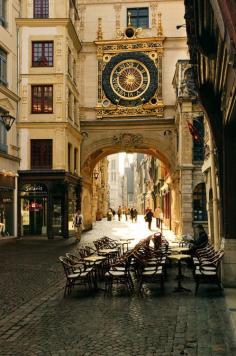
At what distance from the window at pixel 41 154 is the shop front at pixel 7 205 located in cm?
203

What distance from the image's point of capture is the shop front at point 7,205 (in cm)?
2914

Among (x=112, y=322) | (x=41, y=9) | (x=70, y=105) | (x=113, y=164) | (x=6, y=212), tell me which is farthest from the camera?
(x=113, y=164)

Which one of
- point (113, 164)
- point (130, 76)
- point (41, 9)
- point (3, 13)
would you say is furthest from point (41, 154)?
point (113, 164)

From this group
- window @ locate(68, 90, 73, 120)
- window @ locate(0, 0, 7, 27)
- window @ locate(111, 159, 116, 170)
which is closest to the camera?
window @ locate(0, 0, 7, 27)

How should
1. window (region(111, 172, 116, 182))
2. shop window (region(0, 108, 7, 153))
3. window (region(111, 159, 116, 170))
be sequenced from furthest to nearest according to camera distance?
window (region(111, 159, 116, 170)) → window (region(111, 172, 116, 182)) → shop window (region(0, 108, 7, 153))

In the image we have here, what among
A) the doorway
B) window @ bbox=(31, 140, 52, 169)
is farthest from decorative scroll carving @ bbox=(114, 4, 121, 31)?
the doorway

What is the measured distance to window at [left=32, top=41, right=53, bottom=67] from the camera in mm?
33000

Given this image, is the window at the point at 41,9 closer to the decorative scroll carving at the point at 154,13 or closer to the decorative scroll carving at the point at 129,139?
the decorative scroll carving at the point at 154,13

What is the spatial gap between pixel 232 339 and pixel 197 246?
29.3ft

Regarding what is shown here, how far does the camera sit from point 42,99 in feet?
108

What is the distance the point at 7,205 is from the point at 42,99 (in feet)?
23.5

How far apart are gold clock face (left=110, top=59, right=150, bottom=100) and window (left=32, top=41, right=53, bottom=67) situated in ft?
19.8

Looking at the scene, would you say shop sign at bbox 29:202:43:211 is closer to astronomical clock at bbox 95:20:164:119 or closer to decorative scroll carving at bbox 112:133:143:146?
decorative scroll carving at bbox 112:133:143:146

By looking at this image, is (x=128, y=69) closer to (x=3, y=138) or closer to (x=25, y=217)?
(x=3, y=138)
